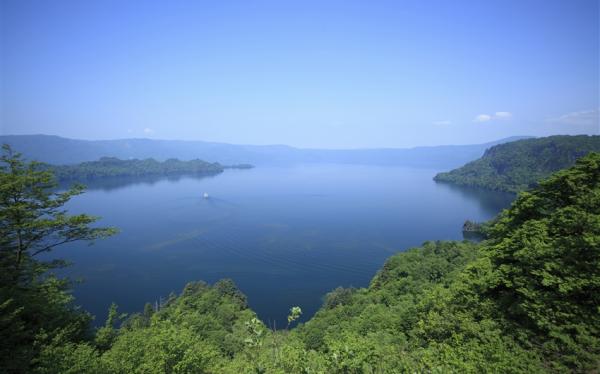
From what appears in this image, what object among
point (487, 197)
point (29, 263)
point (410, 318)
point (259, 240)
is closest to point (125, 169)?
point (259, 240)

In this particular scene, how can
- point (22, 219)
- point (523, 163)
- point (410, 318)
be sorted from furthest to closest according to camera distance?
point (523, 163) < point (410, 318) < point (22, 219)

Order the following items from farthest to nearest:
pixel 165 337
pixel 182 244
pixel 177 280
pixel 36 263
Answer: pixel 182 244 < pixel 177 280 < pixel 36 263 < pixel 165 337

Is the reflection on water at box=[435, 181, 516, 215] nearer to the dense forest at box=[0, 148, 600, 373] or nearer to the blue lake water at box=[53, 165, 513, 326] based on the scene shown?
the blue lake water at box=[53, 165, 513, 326]

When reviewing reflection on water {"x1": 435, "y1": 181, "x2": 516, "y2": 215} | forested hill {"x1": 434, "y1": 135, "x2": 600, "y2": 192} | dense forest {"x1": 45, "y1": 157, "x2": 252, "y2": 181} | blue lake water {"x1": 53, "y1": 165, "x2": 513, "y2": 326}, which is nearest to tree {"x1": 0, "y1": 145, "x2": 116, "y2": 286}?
blue lake water {"x1": 53, "y1": 165, "x2": 513, "y2": 326}

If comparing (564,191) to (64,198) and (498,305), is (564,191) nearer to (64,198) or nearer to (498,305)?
(498,305)

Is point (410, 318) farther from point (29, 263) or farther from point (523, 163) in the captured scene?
point (523, 163)

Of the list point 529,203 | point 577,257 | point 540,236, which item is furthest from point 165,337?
point 529,203

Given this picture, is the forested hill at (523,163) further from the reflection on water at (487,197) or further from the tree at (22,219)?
the tree at (22,219)
